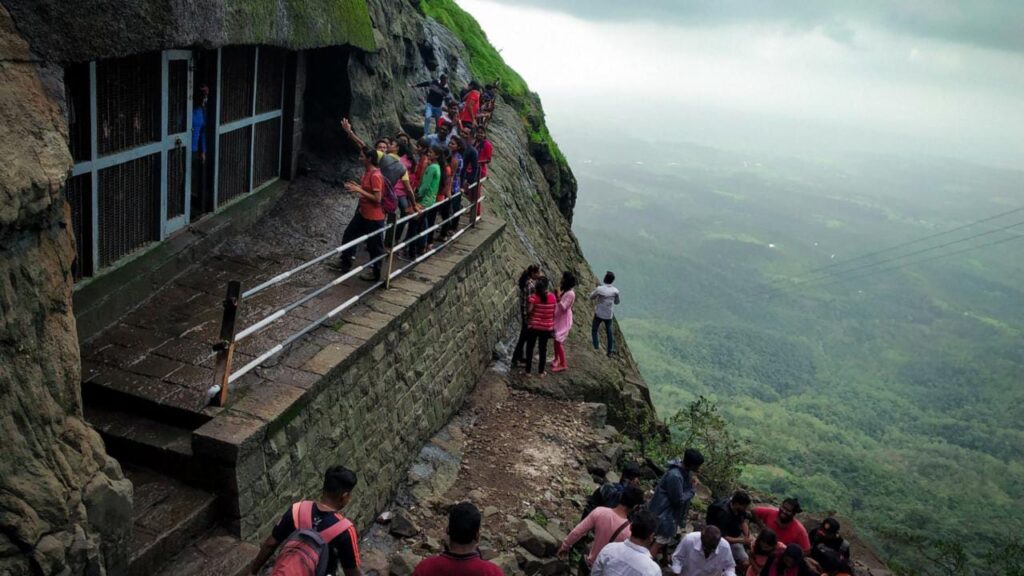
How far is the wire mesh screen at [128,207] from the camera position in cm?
693

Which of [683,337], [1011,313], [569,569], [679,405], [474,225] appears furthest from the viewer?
[1011,313]

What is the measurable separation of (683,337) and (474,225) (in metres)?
87.2

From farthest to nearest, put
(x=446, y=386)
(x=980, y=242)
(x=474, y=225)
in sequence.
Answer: (x=980, y=242), (x=474, y=225), (x=446, y=386)

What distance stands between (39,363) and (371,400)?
3.64 metres

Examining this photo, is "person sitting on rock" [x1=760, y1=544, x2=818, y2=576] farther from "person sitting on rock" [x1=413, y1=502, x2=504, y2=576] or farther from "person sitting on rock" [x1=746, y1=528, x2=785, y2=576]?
"person sitting on rock" [x1=413, y1=502, x2=504, y2=576]

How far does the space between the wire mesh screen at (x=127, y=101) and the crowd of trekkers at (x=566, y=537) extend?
1.90m

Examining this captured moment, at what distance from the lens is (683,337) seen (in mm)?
96375

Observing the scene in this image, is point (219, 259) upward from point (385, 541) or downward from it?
upward

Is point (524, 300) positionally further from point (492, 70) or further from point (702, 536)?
point (492, 70)

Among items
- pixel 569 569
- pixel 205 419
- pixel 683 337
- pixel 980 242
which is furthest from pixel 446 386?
pixel 980 242

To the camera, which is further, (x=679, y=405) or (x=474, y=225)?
(x=679, y=405)

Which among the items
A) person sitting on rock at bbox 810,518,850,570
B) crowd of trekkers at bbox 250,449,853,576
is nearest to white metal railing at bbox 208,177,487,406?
crowd of trekkers at bbox 250,449,853,576

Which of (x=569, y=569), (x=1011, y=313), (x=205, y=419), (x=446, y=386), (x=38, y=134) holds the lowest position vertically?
(x=1011, y=313)

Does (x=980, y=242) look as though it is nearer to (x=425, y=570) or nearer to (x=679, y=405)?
(x=679, y=405)
